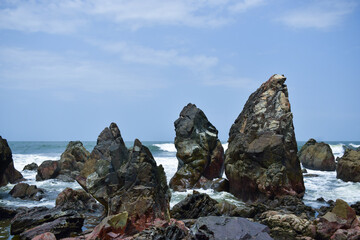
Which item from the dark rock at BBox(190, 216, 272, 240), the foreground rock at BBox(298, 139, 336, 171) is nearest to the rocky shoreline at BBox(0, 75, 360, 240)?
the dark rock at BBox(190, 216, 272, 240)

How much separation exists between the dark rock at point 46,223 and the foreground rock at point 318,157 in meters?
24.3

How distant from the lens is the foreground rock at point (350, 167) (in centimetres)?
1972

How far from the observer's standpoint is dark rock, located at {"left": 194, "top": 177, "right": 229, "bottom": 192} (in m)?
17.3

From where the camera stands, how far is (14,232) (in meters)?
9.84

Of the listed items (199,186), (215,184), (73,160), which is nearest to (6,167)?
(73,160)

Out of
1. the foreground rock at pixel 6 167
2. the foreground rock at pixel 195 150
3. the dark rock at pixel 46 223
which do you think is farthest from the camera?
the foreground rock at pixel 195 150

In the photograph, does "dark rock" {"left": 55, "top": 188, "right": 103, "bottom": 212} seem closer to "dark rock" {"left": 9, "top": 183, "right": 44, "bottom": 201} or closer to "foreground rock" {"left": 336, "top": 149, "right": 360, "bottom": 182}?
"dark rock" {"left": 9, "top": 183, "right": 44, "bottom": 201}

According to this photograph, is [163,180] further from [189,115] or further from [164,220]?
[189,115]

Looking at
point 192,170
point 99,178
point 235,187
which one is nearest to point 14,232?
point 99,178

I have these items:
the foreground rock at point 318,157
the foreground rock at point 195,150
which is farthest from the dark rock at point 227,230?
the foreground rock at point 318,157

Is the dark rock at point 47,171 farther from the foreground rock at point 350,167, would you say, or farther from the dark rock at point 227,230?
the foreground rock at point 350,167

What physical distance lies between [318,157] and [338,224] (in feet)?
74.2

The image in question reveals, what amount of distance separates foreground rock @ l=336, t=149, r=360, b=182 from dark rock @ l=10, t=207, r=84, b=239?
1601cm

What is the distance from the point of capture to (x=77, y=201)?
1369 centimetres
